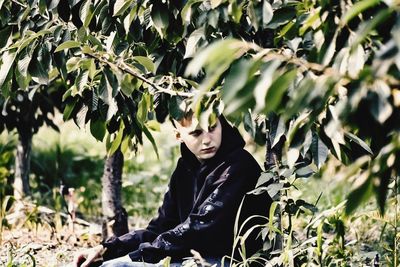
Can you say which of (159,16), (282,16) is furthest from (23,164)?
(282,16)

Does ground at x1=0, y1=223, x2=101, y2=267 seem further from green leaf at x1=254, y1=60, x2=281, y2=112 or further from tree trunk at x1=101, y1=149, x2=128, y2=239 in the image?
green leaf at x1=254, y1=60, x2=281, y2=112

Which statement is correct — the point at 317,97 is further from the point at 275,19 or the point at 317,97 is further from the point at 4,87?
the point at 4,87

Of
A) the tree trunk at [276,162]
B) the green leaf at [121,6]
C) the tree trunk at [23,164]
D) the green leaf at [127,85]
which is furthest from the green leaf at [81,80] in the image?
the tree trunk at [23,164]

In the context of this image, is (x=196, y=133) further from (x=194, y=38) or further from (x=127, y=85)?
(x=194, y=38)

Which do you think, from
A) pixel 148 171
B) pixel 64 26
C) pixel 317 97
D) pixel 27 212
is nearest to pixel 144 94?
pixel 64 26

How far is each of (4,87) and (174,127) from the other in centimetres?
70

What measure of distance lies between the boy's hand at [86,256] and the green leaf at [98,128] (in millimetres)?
424

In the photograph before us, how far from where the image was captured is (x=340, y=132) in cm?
249

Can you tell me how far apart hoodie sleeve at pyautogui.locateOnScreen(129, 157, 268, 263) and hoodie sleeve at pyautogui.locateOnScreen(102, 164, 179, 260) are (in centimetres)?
14

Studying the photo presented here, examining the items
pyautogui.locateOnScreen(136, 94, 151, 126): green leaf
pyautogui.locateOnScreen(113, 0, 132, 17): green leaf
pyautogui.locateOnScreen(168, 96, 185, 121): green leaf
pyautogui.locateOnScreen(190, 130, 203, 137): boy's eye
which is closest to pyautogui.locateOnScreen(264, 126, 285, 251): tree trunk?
pyautogui.locateOnScreen(190, 130, 203, 137): boy's eye

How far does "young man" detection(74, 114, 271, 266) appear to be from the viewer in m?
3.20

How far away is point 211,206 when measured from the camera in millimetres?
3186

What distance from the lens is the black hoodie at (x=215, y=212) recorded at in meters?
3.20

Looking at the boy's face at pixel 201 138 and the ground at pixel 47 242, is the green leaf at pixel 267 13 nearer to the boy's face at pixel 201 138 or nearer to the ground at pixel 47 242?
the boy's face at pixel 201 138
